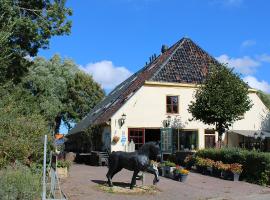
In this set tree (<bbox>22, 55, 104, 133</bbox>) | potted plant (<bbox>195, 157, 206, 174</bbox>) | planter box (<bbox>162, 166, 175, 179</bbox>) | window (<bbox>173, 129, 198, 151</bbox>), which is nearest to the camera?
planter box (<bbox>162, 166, 175, 179</bbox>)

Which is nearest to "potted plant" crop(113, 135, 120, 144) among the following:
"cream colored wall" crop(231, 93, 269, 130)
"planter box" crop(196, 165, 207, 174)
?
"planter box" crop(196, 165, 207, 174)

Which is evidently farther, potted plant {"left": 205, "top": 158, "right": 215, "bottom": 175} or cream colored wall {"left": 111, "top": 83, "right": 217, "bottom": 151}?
cream colored wall {"left": 111, "top": 83, "right": 217, "bottom": 151}

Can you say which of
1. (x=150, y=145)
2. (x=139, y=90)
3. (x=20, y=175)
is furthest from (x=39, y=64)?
(x=20, y=175)

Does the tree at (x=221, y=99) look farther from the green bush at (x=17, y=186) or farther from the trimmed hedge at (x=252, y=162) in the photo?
the green bush at (x=17, y=186)

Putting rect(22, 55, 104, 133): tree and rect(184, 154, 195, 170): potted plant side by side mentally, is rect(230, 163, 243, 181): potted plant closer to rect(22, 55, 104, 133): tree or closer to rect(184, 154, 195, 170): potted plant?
rect(184, 154, 195, 170): potted plant

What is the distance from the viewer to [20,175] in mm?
10281

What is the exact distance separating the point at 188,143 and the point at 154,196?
17003 millimetres

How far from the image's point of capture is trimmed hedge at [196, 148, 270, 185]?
732 inches

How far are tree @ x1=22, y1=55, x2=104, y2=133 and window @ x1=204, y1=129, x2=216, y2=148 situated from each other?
Answer: 18.4 metres

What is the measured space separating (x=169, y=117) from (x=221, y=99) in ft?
17.8

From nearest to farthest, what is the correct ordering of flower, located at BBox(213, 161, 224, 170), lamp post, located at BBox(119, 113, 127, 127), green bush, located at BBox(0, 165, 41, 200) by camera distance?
green bush, located at BBox(0, 165, 41, 200), flower, located at BBox(213, 161, 224, 170), lamp post, located at BBox(119, 113, 127, 127)

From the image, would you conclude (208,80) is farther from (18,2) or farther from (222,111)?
(18,2)

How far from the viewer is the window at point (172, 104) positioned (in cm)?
3036

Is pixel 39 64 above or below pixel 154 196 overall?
above
